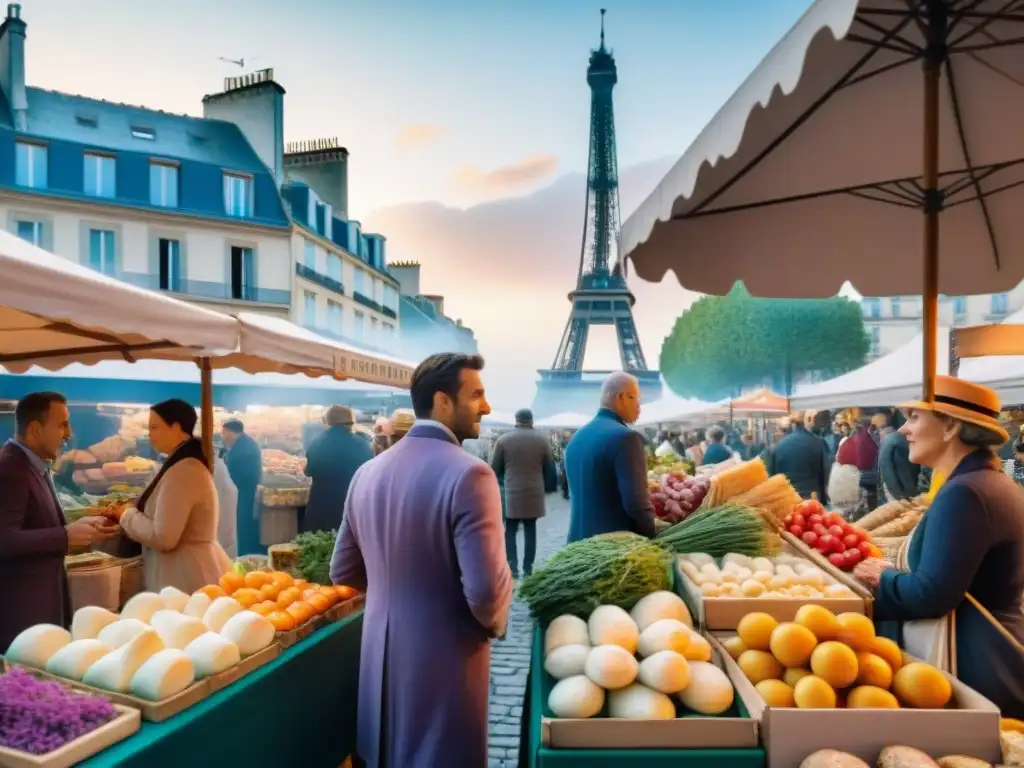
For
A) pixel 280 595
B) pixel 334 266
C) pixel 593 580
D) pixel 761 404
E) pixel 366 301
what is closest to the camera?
pixel 593 580

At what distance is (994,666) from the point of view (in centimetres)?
225

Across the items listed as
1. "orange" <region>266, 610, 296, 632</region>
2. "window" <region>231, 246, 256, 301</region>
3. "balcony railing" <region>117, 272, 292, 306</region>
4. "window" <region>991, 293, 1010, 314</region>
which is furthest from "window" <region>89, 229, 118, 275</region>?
"window" <region>991, 293, 1010, 314</region>

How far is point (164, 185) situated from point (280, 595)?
27588 millimetres

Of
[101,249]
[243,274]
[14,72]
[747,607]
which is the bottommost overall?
[747,607]

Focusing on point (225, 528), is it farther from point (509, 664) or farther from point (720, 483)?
point (720, 483)

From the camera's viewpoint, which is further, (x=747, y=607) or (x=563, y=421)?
(x=563, y=421)

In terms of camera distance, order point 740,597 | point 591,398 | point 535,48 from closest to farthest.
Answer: point 740,597, point 535,48, point 591,398

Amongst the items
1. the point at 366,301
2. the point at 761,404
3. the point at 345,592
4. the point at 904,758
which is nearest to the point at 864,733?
the point at 904,758

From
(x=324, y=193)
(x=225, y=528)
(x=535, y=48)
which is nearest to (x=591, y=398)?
(x=324, y=193)

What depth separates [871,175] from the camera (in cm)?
412

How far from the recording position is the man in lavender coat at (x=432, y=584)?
229 centimetres

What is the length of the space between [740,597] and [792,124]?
2.42 meters

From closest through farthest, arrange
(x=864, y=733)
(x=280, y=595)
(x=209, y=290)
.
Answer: (x=864, y=733) < (x=280, y=595) < (x=209, y=290)

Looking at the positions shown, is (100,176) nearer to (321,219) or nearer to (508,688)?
(321,219)
